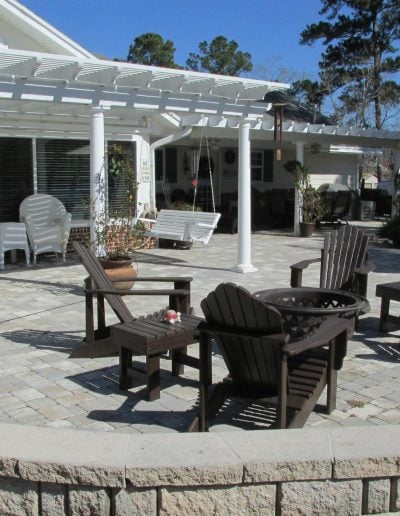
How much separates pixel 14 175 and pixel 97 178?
3.51m

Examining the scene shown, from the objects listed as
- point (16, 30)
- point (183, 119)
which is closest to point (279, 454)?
point (16, 30)

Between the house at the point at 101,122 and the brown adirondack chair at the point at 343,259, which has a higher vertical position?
the house at the point at 101,122

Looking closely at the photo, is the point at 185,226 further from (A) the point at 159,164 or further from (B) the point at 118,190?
(A) the point at 159,164

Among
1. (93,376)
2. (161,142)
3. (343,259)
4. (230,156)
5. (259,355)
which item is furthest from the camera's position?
(230,156)

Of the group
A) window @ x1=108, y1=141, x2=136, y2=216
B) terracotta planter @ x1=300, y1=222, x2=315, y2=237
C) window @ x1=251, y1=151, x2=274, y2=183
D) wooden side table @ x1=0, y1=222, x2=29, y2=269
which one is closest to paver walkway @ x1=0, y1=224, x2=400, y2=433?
wooden side table @ x1=0, y1=222, x2=29, y2=269

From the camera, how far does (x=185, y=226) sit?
1097 centimetres

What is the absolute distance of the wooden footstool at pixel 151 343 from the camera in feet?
13.6

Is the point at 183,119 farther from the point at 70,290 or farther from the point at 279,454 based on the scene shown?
the point at 279,454

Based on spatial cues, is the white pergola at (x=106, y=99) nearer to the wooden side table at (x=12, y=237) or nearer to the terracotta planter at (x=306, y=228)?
the wooden side table at (x=12, y=237)

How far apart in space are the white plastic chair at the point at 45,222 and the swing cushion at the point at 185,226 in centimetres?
157

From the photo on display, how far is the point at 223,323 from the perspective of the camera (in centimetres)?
354

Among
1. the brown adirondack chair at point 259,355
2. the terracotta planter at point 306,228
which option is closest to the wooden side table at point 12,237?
the brown adirondack chair at point 259,355

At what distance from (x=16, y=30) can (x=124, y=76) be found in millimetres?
3580

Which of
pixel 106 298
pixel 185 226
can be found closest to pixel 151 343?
Result: pixel 106 298
